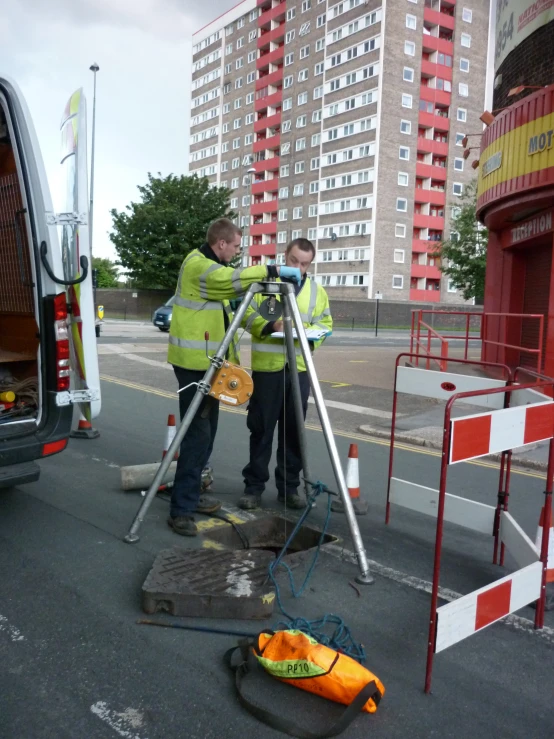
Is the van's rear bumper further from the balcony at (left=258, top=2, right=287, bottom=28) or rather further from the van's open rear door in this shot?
the balcony at (left=258, top=2, right=287, bottom=28)

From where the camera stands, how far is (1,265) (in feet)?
19.9

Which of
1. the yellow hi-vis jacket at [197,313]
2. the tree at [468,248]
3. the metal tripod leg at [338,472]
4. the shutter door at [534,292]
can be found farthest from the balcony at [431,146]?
the metal tripod leg at [338,472]

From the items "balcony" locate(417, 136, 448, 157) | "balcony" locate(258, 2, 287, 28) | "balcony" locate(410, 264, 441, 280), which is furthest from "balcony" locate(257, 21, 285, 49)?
"balcony" locate(410, 264, 441, 280)

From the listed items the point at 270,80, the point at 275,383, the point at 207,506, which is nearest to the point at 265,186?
the point at 270,80

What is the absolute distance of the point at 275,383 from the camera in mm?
5402

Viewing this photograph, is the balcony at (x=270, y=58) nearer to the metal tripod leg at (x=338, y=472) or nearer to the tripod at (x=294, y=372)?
the tripod at (x=294, y=372)

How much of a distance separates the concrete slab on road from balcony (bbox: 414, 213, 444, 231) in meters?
58.3

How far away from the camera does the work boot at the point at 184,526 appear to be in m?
4.75

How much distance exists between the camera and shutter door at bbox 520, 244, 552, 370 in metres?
15.4

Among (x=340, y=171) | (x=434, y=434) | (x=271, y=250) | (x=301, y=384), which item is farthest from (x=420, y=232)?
(x=301, y=384)

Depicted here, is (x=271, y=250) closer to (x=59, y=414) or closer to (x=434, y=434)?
(x=434, y=434)

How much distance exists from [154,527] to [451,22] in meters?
67.5

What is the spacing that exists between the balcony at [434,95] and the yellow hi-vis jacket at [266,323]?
61.0m

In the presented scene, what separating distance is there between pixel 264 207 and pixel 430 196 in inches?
747
